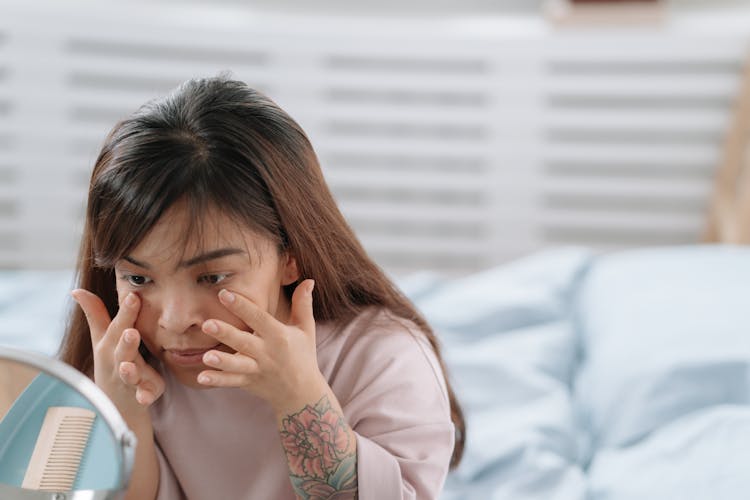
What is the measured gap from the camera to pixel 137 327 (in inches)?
30.3

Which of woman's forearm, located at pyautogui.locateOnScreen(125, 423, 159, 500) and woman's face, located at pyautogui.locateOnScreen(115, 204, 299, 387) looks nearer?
woman's face, located at pyautogui.locateOnScreen(115, 204, 299, 387)

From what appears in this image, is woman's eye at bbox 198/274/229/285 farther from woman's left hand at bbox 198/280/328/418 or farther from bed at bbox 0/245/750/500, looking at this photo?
bed at bbox 0/245/750/500

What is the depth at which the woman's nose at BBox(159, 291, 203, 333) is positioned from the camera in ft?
2.39

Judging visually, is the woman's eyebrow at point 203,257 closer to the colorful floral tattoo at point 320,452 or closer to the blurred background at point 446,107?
the colorful floral tattoo at point 320,452

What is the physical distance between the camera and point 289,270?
829mm

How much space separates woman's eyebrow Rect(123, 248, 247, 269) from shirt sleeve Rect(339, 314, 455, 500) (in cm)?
19

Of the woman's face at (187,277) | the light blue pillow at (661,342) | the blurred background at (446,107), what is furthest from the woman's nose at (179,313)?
the blurred background at (446,107)

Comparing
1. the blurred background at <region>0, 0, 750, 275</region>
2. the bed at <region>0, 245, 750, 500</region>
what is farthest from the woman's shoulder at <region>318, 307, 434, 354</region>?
the blurred background at <region>0, 0, 750, 275</region>

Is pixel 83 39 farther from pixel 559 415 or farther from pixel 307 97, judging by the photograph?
pixel 559 415

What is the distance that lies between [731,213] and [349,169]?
89cm

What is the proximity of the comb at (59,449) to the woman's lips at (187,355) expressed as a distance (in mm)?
185

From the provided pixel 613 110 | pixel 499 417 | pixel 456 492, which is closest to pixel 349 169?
pixel 613 110

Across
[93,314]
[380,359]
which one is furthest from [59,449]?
[380,359]

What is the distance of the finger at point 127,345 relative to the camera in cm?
74
